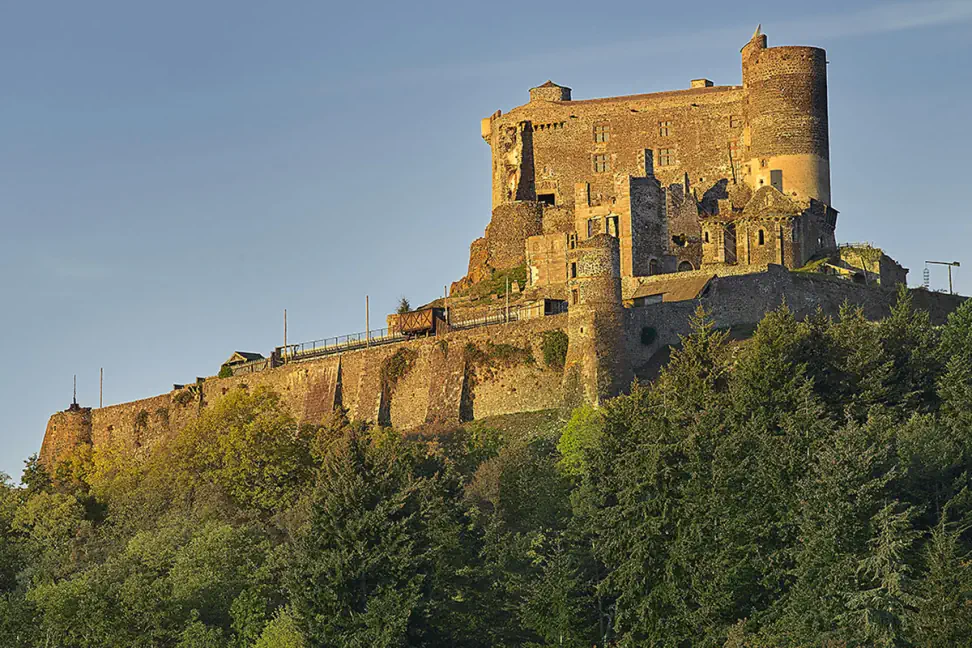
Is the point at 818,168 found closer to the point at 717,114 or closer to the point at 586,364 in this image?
the point at 717,114

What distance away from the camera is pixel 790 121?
89438 mm

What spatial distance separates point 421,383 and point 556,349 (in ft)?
24.2

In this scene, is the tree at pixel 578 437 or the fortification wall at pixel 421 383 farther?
the fortification wall at pixel 421 383

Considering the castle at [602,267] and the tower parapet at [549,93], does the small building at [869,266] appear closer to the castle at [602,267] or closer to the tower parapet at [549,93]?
the castle at [602,267]

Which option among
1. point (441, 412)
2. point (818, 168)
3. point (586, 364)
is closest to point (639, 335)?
point (586, 364)

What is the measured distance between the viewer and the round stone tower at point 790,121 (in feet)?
291

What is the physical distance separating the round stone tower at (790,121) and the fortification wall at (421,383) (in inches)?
727

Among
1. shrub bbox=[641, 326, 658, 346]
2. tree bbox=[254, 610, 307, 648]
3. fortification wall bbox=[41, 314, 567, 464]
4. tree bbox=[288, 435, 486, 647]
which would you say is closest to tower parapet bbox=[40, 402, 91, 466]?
fortification wall bbox=[41, 314, 567, 464]

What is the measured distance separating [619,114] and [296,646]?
4882 centimetres

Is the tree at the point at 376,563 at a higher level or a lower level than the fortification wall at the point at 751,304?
lower

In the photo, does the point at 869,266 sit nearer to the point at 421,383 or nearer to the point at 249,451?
the point at 421,383

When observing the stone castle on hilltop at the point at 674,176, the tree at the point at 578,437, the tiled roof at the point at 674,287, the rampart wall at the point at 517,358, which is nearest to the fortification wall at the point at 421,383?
the rampart wall at the point at 517,358

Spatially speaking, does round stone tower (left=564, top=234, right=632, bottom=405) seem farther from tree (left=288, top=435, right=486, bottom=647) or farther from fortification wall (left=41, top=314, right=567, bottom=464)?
tree (left=288, top=435, right=486, bottom=647)

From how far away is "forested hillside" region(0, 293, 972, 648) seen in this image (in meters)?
48.9
